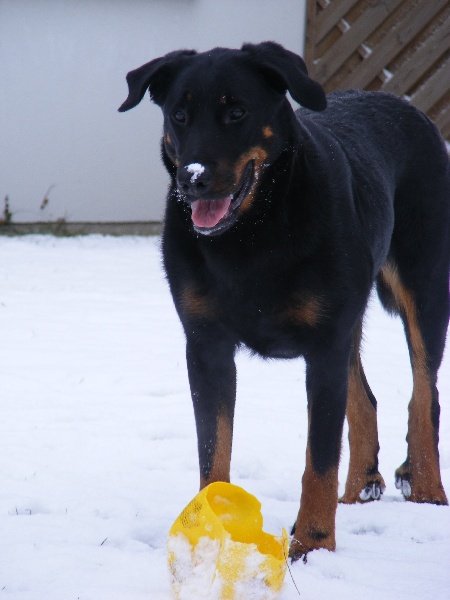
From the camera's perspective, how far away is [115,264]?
703 cm

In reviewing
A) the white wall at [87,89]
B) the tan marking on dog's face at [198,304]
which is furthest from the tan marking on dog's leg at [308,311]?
the white wall at [87,89]

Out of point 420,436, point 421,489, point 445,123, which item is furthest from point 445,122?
point 421,489

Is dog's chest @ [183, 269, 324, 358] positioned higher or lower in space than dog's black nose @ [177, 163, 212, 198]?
lower

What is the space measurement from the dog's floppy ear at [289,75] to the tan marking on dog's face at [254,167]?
0.60 feet

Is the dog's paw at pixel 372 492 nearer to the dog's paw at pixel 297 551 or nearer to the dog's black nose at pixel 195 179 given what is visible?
the dog's paw at pixel 297 551

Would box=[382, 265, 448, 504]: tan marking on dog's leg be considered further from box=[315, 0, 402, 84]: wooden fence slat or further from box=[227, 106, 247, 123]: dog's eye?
box=[315, 0, 402, 84]: wooden fence slat

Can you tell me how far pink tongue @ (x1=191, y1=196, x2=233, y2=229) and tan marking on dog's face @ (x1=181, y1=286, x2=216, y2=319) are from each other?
0.26 meters

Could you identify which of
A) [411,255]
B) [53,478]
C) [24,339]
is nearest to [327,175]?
[411,255]

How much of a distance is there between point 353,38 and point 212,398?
6036mm

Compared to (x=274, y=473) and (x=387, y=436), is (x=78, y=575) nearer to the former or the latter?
(x=274, y=473)

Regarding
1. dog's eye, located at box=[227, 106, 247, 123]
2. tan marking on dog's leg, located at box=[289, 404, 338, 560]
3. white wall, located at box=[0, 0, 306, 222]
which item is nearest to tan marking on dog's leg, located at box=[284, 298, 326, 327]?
tan marking on dog's leg, located at box=[289, 404, 338, 560]

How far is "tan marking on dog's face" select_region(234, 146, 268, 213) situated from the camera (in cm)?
244

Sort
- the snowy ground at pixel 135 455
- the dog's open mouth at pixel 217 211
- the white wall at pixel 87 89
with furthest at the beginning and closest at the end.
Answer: the white wall at pixel 87 89
the dog's open mouth at pixel 217 211
the snowy ground at pixel 135 455

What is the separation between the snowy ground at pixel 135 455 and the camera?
2318 mm
